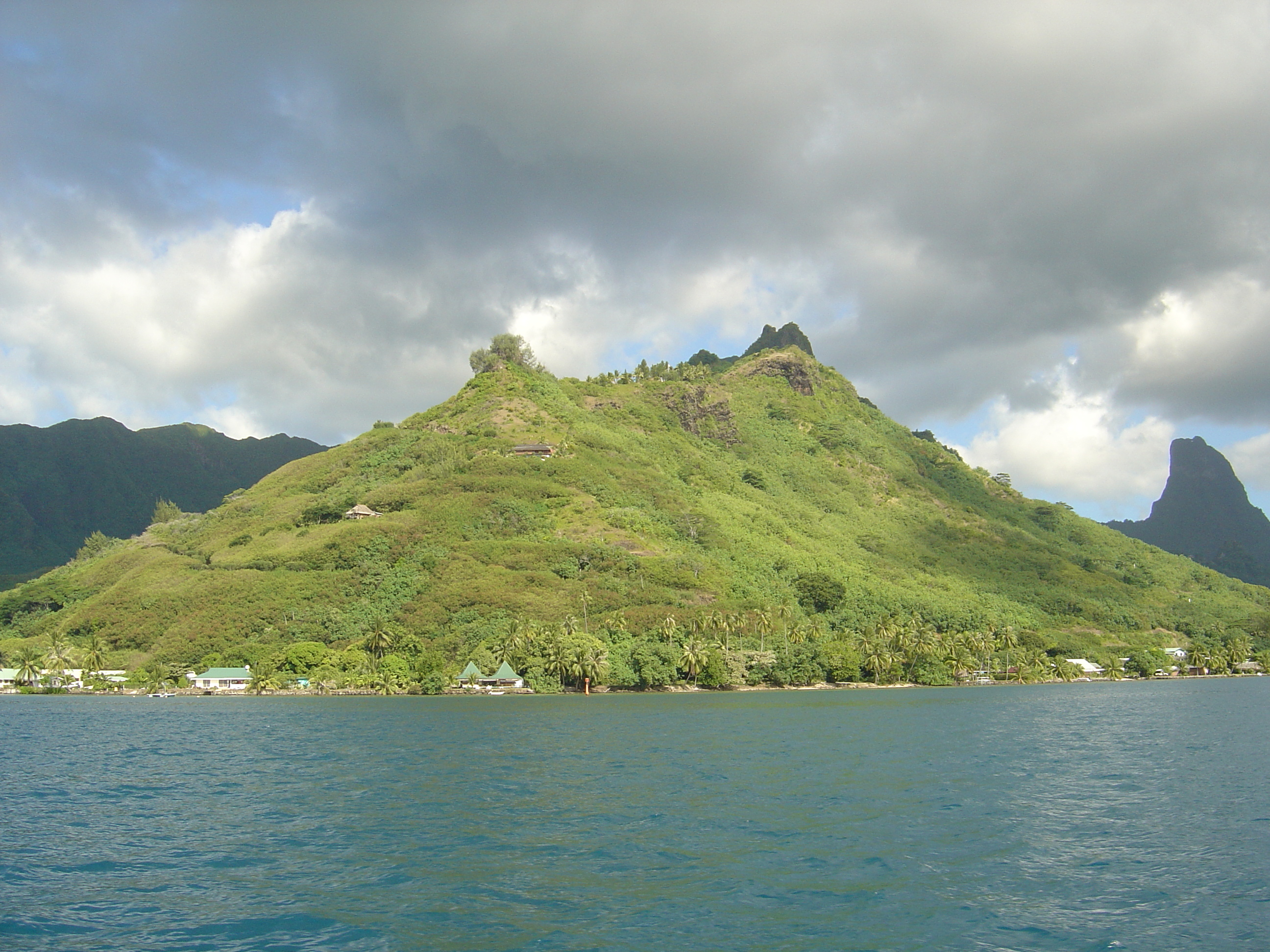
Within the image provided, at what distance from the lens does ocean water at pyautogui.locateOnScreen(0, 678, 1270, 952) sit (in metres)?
21.7

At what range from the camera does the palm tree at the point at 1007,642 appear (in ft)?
565

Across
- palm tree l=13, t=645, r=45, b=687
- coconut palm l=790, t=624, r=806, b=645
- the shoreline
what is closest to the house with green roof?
the shoreline

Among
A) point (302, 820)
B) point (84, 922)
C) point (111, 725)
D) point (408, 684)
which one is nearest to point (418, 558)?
point (408, 684)

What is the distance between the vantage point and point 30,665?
474ft

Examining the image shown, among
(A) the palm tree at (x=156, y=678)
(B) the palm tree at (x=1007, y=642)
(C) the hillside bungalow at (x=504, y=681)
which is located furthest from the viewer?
(B) the palm tree at (x=1007, y=642)

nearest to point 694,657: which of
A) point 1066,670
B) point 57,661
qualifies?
point 1066,670

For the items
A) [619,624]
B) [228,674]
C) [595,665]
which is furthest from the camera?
[619,624]

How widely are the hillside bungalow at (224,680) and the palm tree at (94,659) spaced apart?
23573 mm

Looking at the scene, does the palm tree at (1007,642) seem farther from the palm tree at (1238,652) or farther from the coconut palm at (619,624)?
the coconut palm at (619,624)

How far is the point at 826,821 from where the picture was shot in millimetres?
34250

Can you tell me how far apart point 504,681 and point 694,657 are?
28892 millimetres

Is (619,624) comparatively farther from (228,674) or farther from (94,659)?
(94,659)

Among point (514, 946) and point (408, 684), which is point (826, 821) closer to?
point (514, 946)

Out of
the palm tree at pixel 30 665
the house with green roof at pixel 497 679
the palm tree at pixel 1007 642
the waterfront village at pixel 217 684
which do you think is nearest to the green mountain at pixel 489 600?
the house with green roof at pixel 497 679
